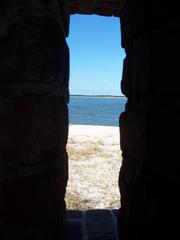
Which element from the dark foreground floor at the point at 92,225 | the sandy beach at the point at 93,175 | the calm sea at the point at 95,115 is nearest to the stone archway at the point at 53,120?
the dark foreground floor at the point at 92,225

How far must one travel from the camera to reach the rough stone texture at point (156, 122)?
113cm

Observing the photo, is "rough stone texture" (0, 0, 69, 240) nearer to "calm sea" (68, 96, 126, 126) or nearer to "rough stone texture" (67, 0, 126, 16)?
"rough stone texture" (67, 0, 126, 16)

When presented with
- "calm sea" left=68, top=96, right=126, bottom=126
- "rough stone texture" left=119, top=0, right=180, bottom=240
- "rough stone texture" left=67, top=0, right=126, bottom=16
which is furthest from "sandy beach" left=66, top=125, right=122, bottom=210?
"calm sea" left=68, top=96, right=126, bottom=126

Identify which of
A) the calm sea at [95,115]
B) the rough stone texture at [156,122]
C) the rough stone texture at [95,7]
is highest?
the rough stone texture at [95,7]

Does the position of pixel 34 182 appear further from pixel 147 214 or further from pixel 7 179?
pixel 147 214

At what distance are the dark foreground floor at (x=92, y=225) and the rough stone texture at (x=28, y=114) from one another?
2.28 ft

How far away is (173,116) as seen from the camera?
111cm

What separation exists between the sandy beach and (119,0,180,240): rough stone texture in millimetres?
1953

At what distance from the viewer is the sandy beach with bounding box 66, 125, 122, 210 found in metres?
3.42

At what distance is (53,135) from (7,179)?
255 mm

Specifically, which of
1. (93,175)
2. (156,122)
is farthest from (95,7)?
(93,175)

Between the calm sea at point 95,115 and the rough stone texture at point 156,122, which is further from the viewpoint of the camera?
the calm sea at point 95,115

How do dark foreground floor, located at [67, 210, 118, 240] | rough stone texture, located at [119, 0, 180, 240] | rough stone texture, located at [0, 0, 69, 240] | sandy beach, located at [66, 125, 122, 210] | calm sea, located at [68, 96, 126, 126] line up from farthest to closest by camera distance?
calm sea, located at [68, 96, 126, 126] < sandy beach, located at [66, 125, 122, 210] < dark foreground floor, located at [67, 210, 118, 240] < rough stone texture, located at [0, 0, 69, 240] < rough stone texture, located at [119, 0, 180, 240]

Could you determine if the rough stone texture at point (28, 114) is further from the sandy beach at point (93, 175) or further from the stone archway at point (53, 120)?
the sandy beach at point (93, 175)
